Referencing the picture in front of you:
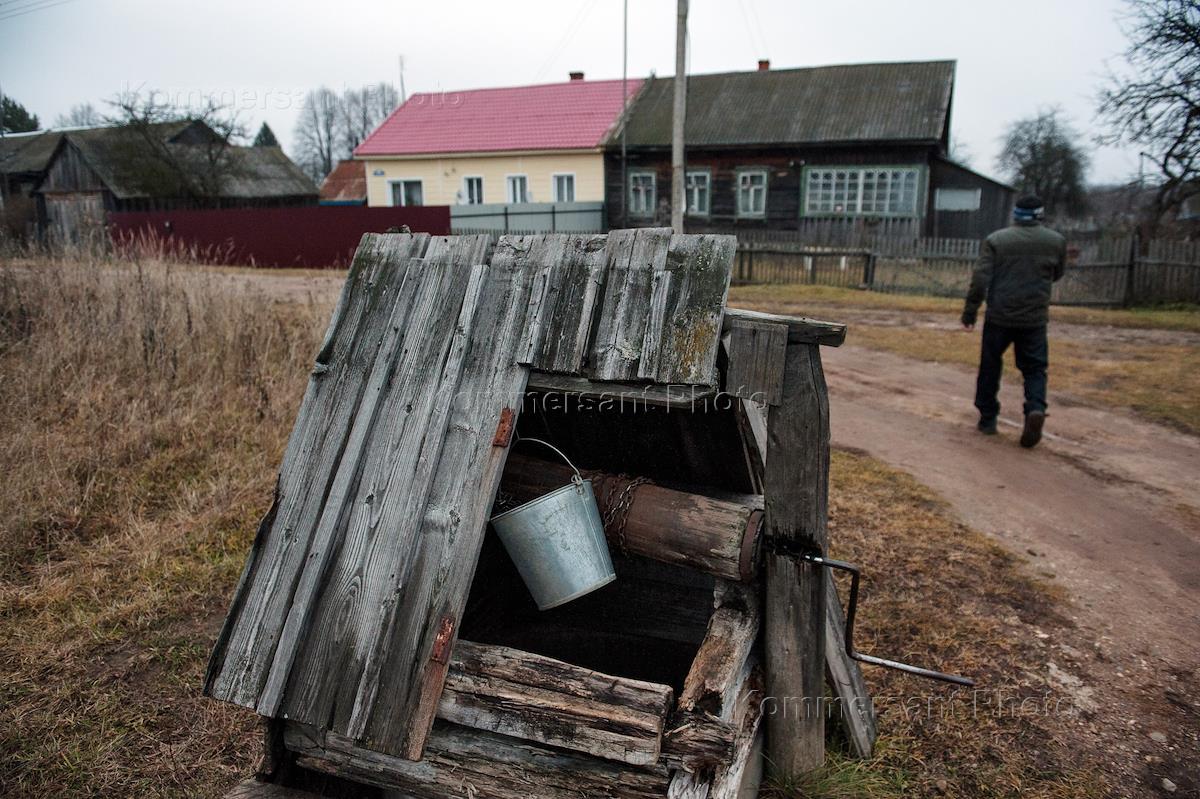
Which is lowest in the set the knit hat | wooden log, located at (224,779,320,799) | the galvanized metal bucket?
wooden log, located at (224,779,320,799)

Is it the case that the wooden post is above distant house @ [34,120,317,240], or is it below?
below

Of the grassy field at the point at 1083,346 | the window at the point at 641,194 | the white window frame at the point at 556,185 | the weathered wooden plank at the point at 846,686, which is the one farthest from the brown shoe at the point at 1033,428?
the white window frame at the point at 556,185

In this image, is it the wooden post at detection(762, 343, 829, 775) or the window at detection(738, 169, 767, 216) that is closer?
the wooden post at detection(762, 343, 829, 775)

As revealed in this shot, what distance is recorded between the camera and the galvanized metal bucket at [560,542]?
7.77 ft

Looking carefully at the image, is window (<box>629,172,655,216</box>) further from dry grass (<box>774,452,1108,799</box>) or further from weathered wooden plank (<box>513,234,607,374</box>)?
weathered wooden plank (<box>513,234,607,374</box>)

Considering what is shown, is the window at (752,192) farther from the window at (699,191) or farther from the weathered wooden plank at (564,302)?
the weathered wooden plank at (564,302)

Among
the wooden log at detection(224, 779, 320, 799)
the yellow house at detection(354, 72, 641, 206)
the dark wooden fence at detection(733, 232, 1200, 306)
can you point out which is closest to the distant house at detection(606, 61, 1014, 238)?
the yellow house at detection(354, 72, 641, 206)

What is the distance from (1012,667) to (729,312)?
217cm

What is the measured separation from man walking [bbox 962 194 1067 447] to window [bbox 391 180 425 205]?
78.3 ft

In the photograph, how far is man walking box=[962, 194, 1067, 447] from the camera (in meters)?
5.99

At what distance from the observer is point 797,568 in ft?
8.09

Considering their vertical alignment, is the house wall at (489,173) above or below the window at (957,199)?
above

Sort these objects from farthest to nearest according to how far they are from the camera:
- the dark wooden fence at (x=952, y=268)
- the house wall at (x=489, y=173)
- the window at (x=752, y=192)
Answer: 1. the house wall at (x=489, y=173)
2. the window at (x=752, y=192)
3. the dark wooden fence at (x=952, y=268)

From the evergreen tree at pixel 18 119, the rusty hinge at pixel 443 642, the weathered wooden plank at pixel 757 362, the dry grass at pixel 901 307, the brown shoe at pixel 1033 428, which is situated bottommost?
the brown shoe at pixel 1033 428
